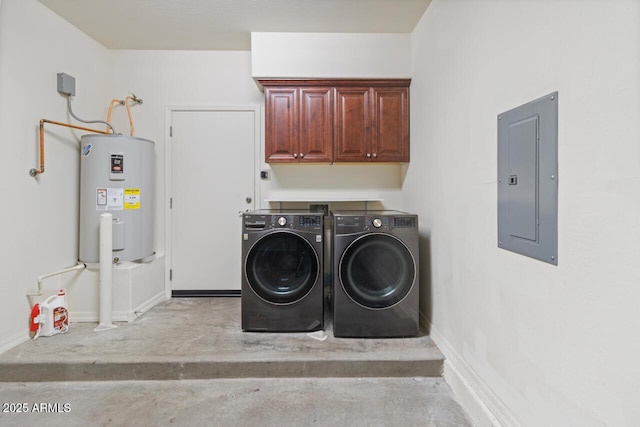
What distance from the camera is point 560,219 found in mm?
1088

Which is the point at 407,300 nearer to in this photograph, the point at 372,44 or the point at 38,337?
the point at 372,44

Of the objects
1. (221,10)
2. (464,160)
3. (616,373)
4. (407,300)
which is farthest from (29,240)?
(616,373)

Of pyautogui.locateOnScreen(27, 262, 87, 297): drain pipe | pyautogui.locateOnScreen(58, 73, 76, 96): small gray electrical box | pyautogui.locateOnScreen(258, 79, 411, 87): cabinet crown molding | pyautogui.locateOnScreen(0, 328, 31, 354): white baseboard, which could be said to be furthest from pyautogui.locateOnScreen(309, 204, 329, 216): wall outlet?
pyautogui.locateOnScreen(0, 328, 31, 354): white baseboard

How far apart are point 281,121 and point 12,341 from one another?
2.49m

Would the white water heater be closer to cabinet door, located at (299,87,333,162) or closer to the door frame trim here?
the door frame trim

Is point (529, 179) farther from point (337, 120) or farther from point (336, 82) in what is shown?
point (336, 82)

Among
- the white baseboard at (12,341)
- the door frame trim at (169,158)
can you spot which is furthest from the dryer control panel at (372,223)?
A: the white baseboard at (12,341)

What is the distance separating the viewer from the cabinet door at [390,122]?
2.75m

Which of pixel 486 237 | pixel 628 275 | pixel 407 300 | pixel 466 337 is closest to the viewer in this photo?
pixel 628 275

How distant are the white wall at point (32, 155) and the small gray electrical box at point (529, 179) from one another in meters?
3.00

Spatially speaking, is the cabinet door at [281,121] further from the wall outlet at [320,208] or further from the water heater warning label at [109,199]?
the water heater warning label at [109,199]

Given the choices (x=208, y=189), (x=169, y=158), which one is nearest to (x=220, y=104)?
(x=169, y=158)

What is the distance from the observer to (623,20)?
86cm

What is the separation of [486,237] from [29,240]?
3.01 m
